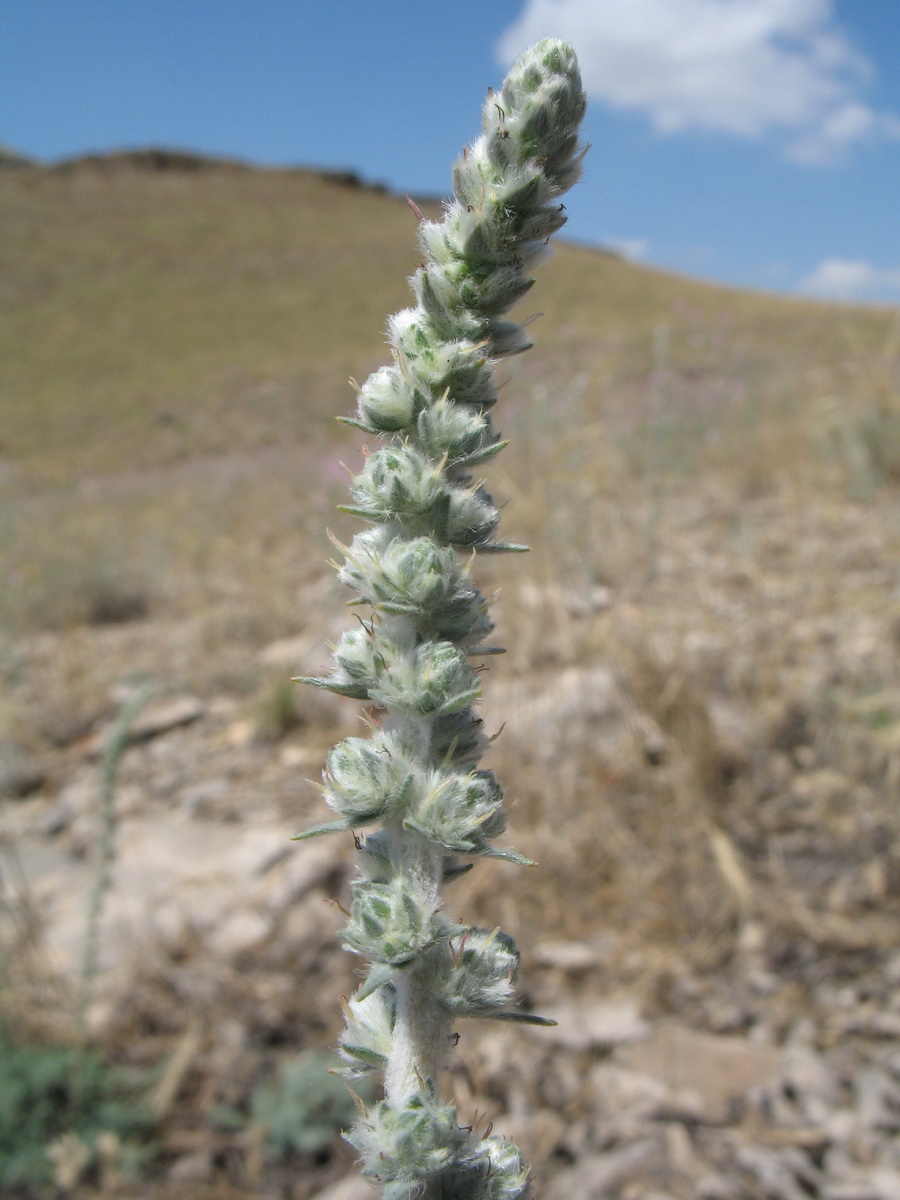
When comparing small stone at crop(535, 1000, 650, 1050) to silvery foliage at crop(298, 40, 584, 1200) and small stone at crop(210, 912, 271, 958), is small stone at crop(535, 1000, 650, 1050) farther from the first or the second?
silvery foliage at crop(298, 40, 584, 1200)

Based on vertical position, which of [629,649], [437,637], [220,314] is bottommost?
[629,649]

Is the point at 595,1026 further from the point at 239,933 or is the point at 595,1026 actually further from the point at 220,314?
the point at 220,314

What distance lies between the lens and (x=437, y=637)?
87cm

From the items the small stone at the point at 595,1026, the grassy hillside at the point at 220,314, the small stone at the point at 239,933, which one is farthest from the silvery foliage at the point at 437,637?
the grassy hillside at the point at 220,314

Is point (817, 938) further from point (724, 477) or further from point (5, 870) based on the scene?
point (724, 477)

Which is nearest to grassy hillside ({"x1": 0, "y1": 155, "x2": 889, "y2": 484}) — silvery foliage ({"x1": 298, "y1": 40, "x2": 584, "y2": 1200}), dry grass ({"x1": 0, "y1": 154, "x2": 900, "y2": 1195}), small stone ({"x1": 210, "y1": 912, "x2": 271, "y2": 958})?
dry grass ({"x1": 0, "y1": 154, "x2": 900, "y2": 1195})

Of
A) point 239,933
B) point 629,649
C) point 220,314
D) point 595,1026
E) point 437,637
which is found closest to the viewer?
point 437,637

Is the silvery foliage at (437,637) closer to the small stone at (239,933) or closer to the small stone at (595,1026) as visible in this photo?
the small stone at (595,1026)

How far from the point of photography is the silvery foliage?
2.64 ft

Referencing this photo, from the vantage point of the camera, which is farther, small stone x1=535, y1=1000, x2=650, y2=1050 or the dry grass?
the dry grass

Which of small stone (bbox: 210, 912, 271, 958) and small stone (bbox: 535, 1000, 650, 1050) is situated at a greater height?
small stone (bbox: 210, 912, 271, 958)

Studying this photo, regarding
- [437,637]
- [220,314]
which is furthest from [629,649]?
[220,314]

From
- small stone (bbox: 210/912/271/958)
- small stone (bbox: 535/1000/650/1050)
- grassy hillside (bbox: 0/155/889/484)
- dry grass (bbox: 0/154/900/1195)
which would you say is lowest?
small stone (bbox: 535/1000/650/1050)

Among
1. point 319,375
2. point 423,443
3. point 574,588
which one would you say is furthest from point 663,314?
point 423,443
